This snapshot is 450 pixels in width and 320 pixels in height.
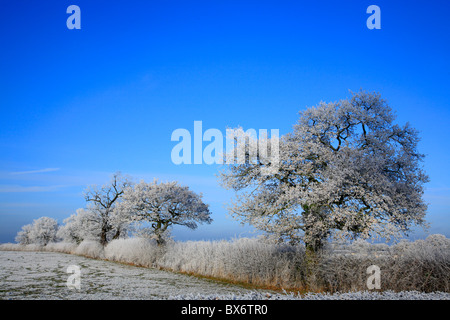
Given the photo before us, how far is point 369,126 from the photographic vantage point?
15.5 meters

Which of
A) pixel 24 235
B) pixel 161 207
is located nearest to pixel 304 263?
pixel 161 207

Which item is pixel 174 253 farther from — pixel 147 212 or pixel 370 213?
pixel 370 213

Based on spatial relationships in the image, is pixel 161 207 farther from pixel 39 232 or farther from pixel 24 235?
pixel 24 235

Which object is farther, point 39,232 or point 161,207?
point 39,232

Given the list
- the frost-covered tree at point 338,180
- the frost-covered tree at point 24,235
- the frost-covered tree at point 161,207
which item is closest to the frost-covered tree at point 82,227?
the frost-covered tree at point 161,207

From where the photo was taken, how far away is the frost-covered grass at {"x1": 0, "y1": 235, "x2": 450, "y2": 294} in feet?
35.1

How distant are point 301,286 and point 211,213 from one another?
12499 mm

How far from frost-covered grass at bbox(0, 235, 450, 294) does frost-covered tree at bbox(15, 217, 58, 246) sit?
106 ft

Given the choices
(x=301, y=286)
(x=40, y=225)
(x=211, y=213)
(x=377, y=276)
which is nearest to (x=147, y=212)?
(x=211, y=213)

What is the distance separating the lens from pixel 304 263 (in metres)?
14.7

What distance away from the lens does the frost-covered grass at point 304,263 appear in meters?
10.7

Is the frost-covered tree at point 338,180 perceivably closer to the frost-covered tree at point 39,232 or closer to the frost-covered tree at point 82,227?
the frost-covered tree at point 82,227

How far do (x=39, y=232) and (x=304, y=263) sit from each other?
48744 mm

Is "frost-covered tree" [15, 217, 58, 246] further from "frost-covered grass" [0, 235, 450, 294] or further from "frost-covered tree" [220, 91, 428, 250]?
"frost-covered tree" [220, 91, 428, 250]
